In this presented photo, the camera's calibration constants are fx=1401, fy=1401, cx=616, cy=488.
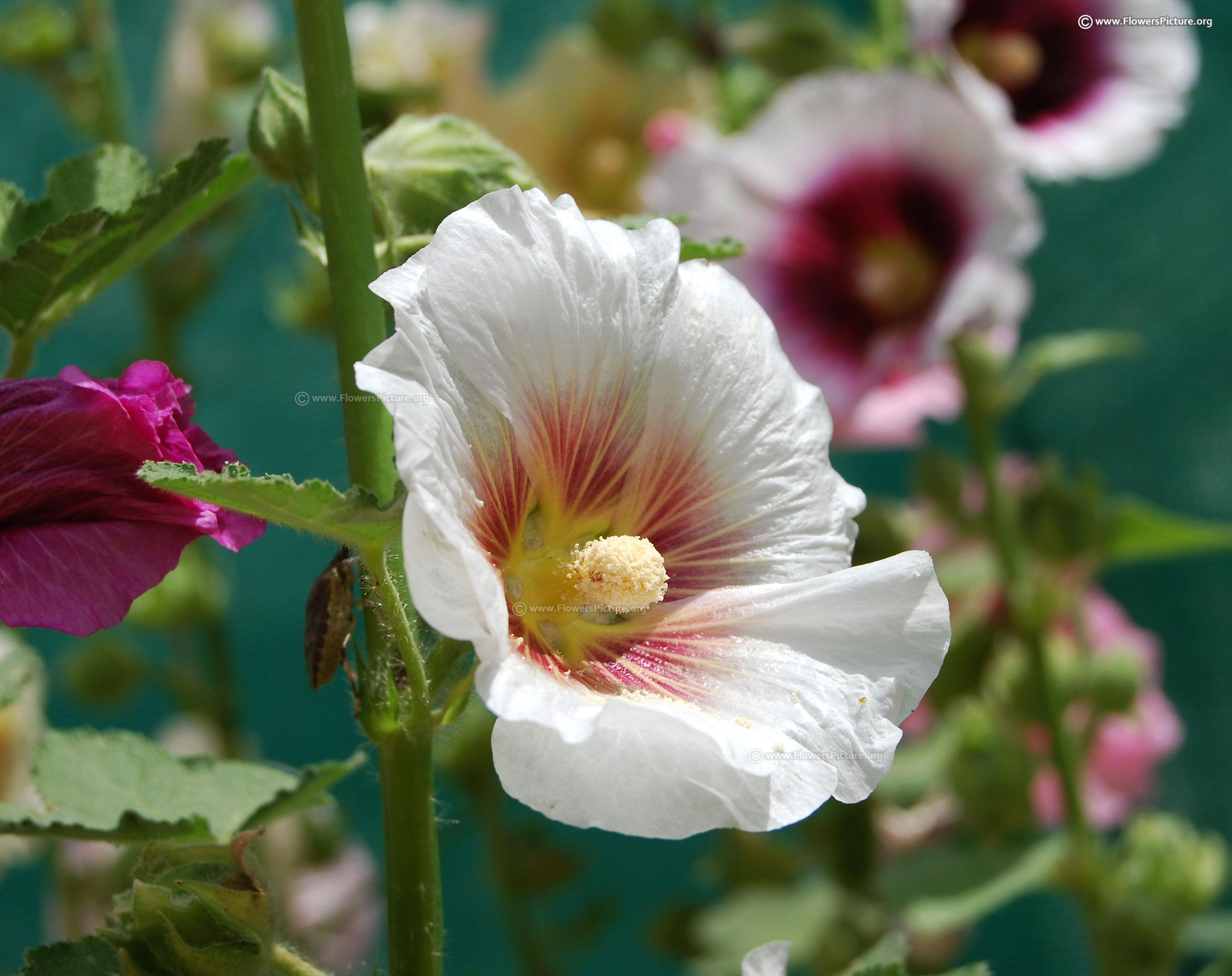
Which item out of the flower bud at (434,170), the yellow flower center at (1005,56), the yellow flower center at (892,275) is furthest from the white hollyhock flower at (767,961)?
the yellow flower center at (1005,56)

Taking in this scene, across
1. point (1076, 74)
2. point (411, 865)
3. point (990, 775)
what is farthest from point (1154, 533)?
point (411, 865)

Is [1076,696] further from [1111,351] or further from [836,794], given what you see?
[836,794]

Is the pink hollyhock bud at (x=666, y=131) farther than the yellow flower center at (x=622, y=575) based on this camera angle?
Yes

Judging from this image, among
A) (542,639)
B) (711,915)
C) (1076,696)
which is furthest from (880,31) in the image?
(542,639)

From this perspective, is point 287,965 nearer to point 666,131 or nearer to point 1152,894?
point 1152,894

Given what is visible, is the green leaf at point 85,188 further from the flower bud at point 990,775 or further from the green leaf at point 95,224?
the flower bud at point 990,775

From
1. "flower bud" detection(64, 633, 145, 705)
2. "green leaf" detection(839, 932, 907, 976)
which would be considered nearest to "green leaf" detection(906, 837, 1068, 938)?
"green leaf" detection(839, 932, 907, 976)

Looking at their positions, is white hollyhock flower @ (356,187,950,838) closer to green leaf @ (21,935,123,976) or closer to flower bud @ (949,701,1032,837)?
green leaf @ (21,935,123,976)
